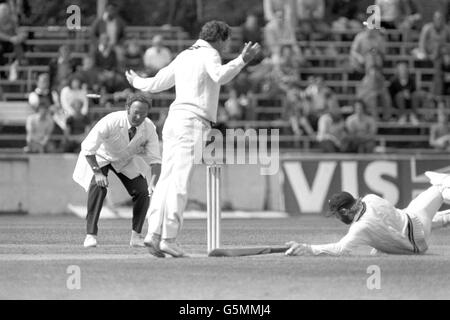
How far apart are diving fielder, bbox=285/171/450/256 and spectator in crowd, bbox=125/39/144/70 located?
1493 cm

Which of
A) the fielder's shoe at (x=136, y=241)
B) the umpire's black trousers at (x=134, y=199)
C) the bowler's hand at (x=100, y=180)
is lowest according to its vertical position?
the fielder's shoe at (x=136, y=241)

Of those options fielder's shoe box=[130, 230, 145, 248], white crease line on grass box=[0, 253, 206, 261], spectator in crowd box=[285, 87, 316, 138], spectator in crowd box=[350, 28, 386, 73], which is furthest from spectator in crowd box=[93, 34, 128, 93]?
white crease line on grass box=[0, 253, 206, 261]

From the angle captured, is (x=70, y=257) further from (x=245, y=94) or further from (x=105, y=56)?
(x=245, y=94)

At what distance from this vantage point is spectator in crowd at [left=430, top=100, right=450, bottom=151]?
28266mm

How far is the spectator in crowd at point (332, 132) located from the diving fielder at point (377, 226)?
12585 mm

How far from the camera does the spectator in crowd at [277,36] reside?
29.5 metres

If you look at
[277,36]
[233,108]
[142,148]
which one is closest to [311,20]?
[277,36]

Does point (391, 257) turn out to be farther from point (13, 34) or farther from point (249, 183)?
point (13, 34)

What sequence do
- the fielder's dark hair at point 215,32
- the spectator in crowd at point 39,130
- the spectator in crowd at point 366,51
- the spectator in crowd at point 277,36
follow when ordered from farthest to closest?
the spectator in crowd at point 277,36
the spectator in crowd at point 366,51
the spectator in crowd at point 39,130
the fielder's dark hair at point 215,32

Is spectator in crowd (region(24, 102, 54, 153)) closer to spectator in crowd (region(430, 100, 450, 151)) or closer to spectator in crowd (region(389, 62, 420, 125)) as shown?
spectator in crowd (region(389, 62, 420, 125))

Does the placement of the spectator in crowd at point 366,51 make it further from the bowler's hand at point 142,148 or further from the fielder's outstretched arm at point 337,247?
the fielder's outstretched arm at point 337,247

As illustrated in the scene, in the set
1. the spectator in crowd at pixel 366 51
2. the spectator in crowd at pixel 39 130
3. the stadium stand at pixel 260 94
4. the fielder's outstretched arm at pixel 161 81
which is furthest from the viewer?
the spectator in crowd at pixel 366 51

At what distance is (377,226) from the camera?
43.8 ft

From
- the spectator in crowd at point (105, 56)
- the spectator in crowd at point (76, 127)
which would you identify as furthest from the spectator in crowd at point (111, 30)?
the spectator in crowd at point (76, 127)
